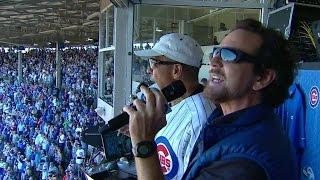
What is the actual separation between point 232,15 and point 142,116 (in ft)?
12.1

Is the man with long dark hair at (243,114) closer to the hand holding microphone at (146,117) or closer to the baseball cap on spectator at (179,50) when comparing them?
the hand holding microphone at (146,117)

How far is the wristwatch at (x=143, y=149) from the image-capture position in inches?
42.6

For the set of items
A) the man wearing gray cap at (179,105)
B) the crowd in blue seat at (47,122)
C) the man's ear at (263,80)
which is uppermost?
the man's ear at (263,80)

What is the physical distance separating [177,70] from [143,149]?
86 cm

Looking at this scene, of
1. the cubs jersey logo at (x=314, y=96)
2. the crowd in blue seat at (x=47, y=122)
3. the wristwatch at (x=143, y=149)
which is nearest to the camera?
the wristwatch at (x=143, y=149)

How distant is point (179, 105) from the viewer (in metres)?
1.69

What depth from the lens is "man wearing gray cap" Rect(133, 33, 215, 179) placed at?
1537mm

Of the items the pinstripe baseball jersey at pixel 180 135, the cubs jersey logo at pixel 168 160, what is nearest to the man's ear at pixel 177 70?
the pinstripe baseball jersey at pixel 180 135

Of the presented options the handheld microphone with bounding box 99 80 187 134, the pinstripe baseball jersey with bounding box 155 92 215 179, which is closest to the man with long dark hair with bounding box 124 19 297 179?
the handheld microphone with bounding box 99 80 187 134

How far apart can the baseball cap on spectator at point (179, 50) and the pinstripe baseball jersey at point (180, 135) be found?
0.28 m

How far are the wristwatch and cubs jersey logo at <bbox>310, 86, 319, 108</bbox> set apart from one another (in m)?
0.92

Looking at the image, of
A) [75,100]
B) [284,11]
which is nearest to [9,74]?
[75,100]

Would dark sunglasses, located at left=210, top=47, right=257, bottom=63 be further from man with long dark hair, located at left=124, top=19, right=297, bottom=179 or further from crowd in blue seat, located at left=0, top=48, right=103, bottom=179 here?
crowd in blue seat, located at left=0, top=48, right=103, bottom=179

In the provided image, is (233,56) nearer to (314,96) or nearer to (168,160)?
(168,160)
